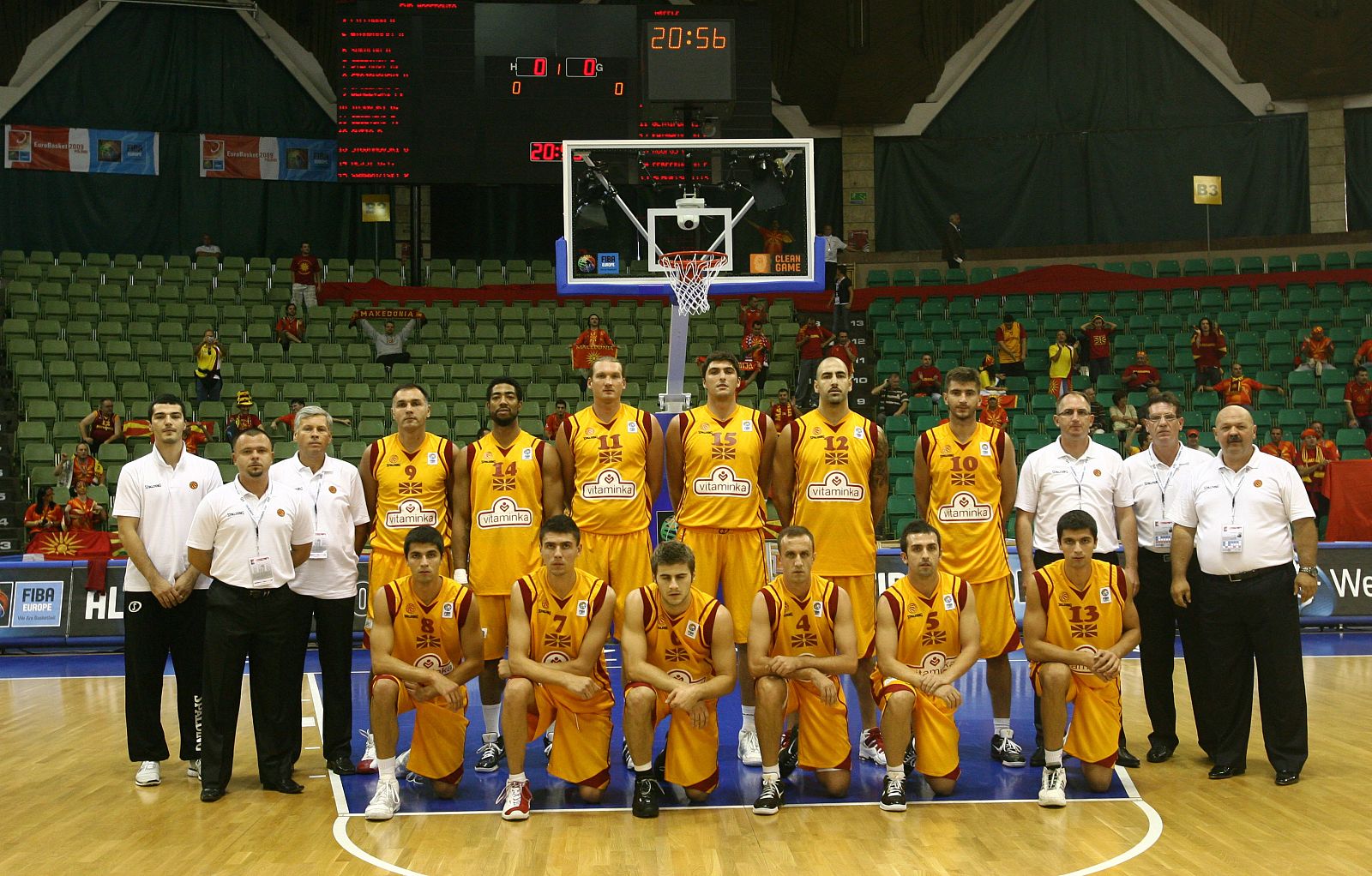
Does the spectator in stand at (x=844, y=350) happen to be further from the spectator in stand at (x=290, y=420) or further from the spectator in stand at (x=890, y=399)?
the spectator in stand at (x=290, y=420)

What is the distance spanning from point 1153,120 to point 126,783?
21.5 metres

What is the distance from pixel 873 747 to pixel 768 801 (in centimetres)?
123

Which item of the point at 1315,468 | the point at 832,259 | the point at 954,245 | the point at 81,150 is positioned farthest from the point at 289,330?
the point at 1315,468

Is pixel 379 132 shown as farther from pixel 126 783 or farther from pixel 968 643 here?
pixel 968 643

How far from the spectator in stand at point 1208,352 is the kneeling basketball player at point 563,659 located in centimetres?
1397

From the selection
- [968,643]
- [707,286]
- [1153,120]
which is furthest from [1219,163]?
[968,643]

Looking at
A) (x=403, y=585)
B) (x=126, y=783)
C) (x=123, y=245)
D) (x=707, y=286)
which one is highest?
(x=123, y=245)

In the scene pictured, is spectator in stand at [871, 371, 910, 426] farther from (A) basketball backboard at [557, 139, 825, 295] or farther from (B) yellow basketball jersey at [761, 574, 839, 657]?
(B) yellow basketball jersey at [761, 574, 839, 657]

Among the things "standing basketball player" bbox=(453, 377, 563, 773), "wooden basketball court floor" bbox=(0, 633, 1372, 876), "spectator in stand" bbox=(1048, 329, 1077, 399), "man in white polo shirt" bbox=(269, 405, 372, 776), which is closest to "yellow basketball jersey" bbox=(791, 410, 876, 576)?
"wooden basketball court floor" bbox=(0, 633, 1372, 876)

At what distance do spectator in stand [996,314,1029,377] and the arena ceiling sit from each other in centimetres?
602

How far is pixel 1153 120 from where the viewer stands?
2344cm

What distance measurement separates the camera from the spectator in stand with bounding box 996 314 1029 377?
Answer: 61.9 ft

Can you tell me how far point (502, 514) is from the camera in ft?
24.3

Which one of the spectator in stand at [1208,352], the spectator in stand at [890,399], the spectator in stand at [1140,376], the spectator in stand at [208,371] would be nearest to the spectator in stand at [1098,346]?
the spectator in stand at [1140,376]
